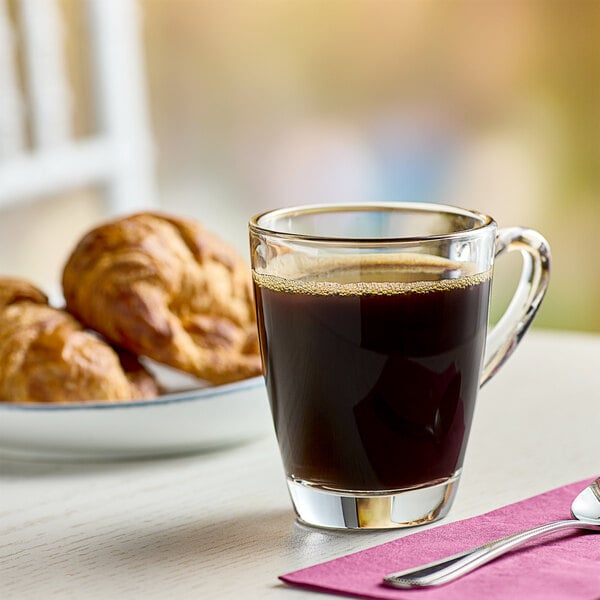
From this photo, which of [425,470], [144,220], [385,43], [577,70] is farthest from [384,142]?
[425,470]

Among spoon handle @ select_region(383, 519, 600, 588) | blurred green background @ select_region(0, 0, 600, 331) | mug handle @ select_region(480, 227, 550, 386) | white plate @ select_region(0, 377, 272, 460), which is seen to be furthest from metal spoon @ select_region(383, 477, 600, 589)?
blurred green background @ select_region(0, 0, 600, 331)

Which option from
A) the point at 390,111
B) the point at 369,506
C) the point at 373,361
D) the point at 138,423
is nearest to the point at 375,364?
the point at 373,361

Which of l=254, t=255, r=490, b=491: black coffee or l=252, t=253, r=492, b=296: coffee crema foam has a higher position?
l=252, t=253, r=492, b=296: coffee crema foam

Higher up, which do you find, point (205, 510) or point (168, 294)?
point (168, 294)

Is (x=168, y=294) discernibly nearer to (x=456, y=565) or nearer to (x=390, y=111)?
(x=456, y=565)

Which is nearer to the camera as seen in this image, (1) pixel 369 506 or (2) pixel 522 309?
(1) pixel 369 506

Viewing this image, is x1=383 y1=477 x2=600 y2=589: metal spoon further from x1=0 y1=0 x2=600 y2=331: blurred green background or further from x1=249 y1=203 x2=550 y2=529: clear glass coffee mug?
x1=0 y1=0 x2=600 y2=331: blurred green background
